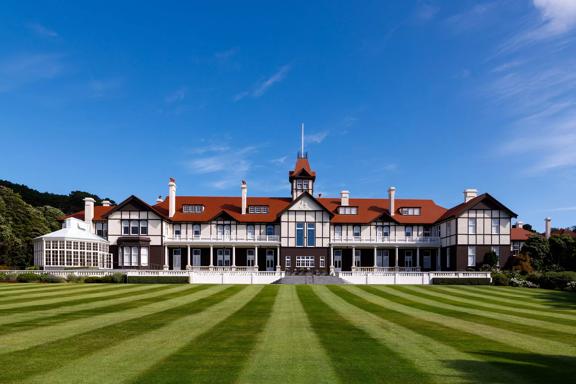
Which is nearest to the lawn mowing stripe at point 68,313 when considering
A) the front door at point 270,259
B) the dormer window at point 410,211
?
the front door at point 270,259

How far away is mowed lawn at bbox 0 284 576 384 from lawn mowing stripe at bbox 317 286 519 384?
29 millimetres

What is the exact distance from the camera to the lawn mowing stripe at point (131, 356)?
8.86m

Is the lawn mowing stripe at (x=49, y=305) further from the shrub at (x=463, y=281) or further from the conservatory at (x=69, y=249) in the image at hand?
the shrub at (x=463, y=281)

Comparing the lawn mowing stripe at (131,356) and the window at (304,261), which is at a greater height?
the lawn mowing stripe at (131,356)

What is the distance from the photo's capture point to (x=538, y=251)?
55.6m

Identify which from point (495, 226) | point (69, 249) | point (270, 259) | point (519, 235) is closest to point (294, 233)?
point (270, 259)

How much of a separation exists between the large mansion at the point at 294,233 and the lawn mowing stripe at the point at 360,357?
38864mm

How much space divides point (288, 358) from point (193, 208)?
49.9 m

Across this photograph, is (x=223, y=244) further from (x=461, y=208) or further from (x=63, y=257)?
(x=461, y=208)

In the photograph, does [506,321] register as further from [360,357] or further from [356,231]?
[356,231]

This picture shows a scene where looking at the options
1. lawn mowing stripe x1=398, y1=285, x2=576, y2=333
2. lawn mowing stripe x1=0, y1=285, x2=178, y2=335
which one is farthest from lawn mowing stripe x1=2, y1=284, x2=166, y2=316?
lawn mowing stripe x1=398, y1=285, x2=576, y2=333

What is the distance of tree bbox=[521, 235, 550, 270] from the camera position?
5512 centimetres

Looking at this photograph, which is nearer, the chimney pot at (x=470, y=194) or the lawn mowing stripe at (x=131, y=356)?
the lawn mowing stripe at (x=131, y=356)

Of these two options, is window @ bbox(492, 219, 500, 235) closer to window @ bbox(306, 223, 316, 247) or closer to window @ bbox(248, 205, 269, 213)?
window @ bbox(306, 223, 316, 247)
